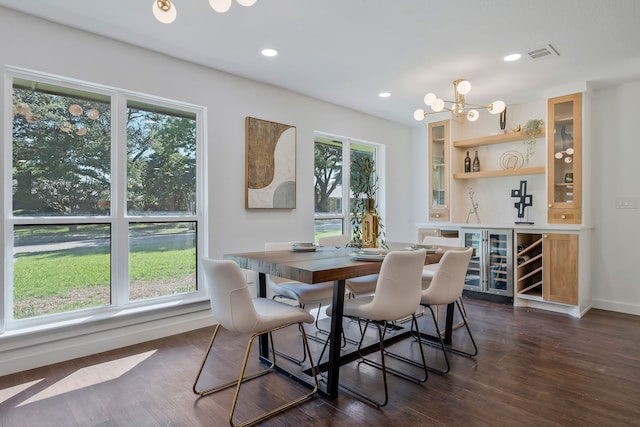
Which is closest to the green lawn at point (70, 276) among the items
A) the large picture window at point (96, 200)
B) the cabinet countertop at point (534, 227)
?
the large picture window at point (96, 200)

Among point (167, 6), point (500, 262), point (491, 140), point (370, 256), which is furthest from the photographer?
point (491, 140)

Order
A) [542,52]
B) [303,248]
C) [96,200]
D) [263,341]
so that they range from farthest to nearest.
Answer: [542,52] < [96,200] < [303,248] < [263,341]

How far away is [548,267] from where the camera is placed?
13.7 feet

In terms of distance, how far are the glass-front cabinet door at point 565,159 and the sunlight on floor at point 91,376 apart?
449 centimetres

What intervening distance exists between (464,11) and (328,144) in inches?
104

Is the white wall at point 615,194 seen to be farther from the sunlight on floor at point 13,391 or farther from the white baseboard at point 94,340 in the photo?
the sunlight on floor at point 13,391

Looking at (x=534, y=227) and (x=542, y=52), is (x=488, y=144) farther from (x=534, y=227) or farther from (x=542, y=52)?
(x=542, y=52)

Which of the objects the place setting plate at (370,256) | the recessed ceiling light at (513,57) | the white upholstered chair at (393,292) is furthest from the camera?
the recessed ceiling light at (513,57)

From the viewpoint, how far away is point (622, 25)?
110 inches

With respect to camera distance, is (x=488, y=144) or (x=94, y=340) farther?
(x=488, y=144)

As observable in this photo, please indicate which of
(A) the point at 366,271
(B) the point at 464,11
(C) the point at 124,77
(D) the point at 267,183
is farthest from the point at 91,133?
(B) the point at 464,11

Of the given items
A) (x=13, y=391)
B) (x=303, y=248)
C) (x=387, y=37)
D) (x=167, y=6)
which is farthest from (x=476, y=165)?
(x=13, y=391)

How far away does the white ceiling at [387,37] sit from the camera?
101 inches

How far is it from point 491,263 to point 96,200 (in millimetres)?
4394
